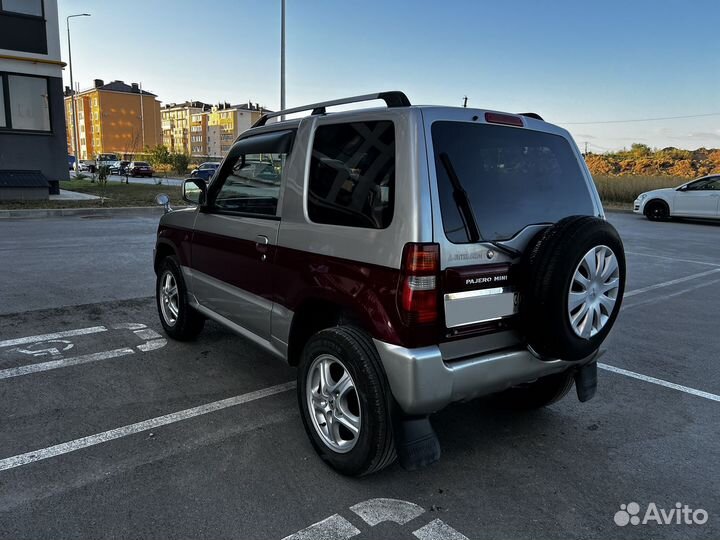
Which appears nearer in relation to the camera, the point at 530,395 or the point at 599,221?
the point at 599,221

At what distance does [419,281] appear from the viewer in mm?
2568

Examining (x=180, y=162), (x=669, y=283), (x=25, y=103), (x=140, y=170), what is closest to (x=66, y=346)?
(x=669, y=283)

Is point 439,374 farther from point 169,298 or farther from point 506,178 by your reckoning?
point 169,298

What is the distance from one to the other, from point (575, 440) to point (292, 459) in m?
1.76

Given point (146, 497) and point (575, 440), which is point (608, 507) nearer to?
point (575, 440)

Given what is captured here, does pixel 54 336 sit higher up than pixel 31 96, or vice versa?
pixel 31 96

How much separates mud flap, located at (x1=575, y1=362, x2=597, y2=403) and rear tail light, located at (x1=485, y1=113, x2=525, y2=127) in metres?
1.55

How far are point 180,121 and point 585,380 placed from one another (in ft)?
499

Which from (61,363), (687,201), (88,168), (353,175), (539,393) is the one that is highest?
(353,175)

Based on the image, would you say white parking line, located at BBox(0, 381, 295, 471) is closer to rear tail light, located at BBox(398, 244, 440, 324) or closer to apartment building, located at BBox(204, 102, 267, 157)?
rear tail light, located at BBox(398, 244, 440, 324)

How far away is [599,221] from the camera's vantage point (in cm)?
291

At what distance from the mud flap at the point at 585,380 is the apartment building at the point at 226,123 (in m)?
125

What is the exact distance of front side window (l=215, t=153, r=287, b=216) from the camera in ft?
11.8

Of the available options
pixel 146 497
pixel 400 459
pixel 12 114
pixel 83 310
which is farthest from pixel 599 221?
pixel 12 114
